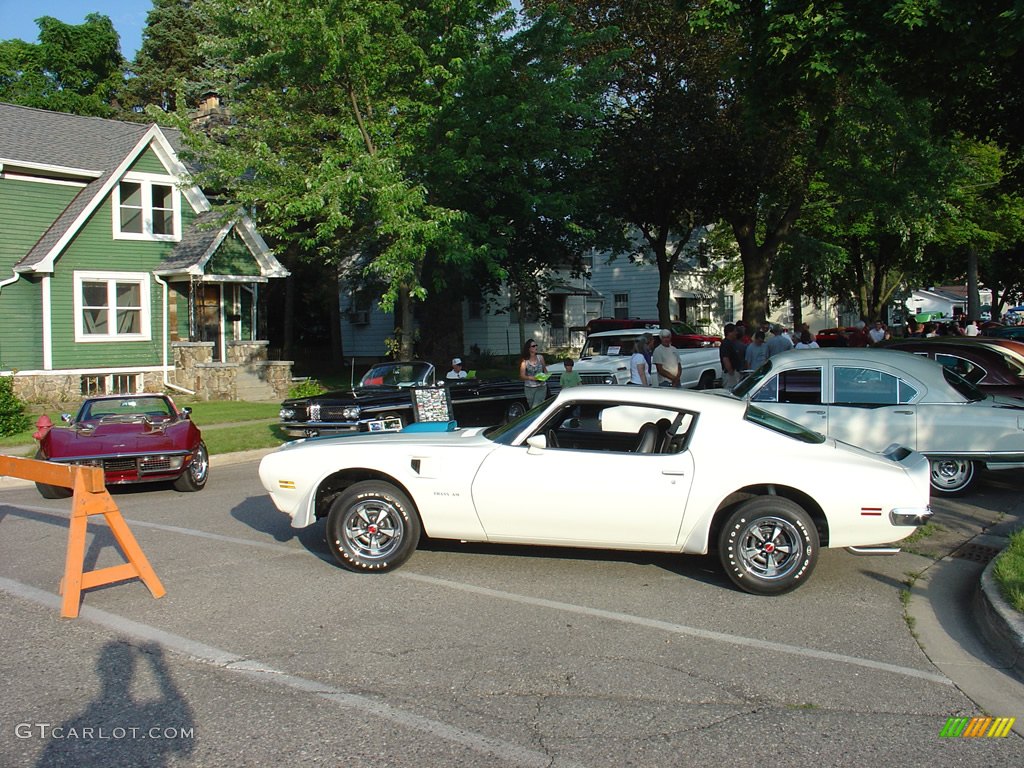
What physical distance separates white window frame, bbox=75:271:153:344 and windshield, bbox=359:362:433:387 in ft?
38.9

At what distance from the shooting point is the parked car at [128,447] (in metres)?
11.1

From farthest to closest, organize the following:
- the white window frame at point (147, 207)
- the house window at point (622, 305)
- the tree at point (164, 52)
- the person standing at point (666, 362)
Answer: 1. the house window at point (622, 305)
2. the tree at point (164, 52)
3. the white window frame at point (147, 207)
4. the person standing at point (666, 362)

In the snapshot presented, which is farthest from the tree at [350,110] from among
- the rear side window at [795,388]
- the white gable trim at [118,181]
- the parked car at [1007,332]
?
the parked car at [1007,332]

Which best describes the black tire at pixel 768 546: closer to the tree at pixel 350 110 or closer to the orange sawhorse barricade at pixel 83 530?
the orange sawhorse barricade at pixel 83 530

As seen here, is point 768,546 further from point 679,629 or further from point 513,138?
point 513,138

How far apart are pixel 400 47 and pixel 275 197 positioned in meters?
3.96

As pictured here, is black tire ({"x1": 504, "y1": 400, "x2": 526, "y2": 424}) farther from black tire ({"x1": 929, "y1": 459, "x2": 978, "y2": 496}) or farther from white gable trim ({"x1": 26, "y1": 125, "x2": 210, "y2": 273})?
white gable trim ({"x1": 26, "y1": 125, "x2": 210, "y2": 273})

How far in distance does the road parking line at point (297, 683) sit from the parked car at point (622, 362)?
13601mm

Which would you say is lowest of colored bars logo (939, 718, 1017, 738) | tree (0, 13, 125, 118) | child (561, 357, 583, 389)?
colored bars logo (939, 718, 1017, 738)

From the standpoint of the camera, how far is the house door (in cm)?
2605

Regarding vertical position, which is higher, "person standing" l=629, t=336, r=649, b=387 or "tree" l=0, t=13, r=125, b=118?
"tree" l=0, t=13, r=125, b=118

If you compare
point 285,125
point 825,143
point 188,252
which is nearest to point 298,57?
point 285,125

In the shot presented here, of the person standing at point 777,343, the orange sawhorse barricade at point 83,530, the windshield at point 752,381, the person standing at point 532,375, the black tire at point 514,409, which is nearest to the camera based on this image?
the orange sawhorse barricade at point 83,530

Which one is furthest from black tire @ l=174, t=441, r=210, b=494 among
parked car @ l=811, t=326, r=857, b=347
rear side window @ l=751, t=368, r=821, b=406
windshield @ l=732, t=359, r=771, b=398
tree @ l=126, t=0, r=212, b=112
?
tree @ l=126, t=0, r=212, b=112
